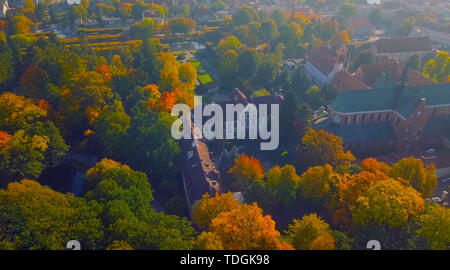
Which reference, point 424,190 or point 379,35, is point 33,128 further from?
point 379,35

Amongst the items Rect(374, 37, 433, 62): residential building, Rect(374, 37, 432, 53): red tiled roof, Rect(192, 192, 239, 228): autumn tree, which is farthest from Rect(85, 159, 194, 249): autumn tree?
Rect(374, 37, 432, 53): red tiled roof

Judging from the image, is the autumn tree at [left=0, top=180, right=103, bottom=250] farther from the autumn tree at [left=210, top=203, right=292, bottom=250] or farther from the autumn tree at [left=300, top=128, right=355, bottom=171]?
the autumn tree at [left=300, top=128, right=355, bottom=171]

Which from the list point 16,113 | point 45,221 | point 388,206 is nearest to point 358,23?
point 388,206

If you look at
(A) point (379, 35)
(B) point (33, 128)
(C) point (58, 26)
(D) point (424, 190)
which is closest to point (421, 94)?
(D) point (424, 190)

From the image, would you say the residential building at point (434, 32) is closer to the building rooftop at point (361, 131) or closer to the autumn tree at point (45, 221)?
the building rooftop at point (361, 131)

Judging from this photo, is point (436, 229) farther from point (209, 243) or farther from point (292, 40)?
point (292, 40)
